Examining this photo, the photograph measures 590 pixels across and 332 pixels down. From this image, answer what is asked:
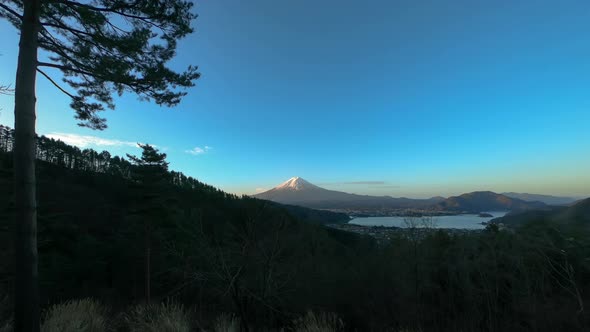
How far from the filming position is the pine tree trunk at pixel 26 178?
3.01 metres

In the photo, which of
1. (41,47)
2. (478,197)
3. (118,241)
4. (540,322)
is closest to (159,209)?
(118,241)

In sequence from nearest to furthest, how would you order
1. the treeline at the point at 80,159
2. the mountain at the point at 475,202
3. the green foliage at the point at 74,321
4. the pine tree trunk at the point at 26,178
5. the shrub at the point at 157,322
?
the pine tree trunk at the point at 26,178, the green foliage at the point at 74,321, the shrub at the point at 157,322, the mountain at the point at 475,202, the treeline at the point at 80,159

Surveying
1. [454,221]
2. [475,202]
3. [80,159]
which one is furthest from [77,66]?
[80,159]

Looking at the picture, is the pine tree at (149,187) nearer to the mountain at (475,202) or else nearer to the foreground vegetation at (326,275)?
the foreground vegetation at (326,275)

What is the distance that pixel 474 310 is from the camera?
10133 millimetres

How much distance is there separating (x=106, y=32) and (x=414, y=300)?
13.8 metres

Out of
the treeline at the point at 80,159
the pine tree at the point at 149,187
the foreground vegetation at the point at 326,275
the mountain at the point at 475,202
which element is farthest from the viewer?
the treeline at the point at 80,159

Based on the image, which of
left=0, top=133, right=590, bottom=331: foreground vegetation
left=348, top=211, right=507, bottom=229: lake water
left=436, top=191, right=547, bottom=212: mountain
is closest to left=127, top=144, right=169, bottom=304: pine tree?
left=0, top=133, right=590, bottom=331: foreground vegetation

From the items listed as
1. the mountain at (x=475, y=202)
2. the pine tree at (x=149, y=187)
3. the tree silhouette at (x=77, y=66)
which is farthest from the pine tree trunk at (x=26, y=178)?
the mountain at (x=475, y=202)

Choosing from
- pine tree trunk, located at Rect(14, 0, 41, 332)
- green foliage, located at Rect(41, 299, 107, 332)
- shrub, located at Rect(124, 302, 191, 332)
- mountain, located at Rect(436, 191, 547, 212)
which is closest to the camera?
pine tree trunk, located at Rect(14, 0, 41, 332)

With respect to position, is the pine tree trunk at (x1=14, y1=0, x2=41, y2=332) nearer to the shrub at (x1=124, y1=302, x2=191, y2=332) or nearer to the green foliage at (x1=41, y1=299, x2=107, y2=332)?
the green foliage at (x1=41, y1=299, x2=107, y2=332)

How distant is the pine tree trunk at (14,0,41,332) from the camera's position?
3012mm

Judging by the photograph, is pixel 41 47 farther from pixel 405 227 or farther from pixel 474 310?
pixel 474 310

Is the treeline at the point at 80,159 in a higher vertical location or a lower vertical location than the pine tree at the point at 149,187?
higher
